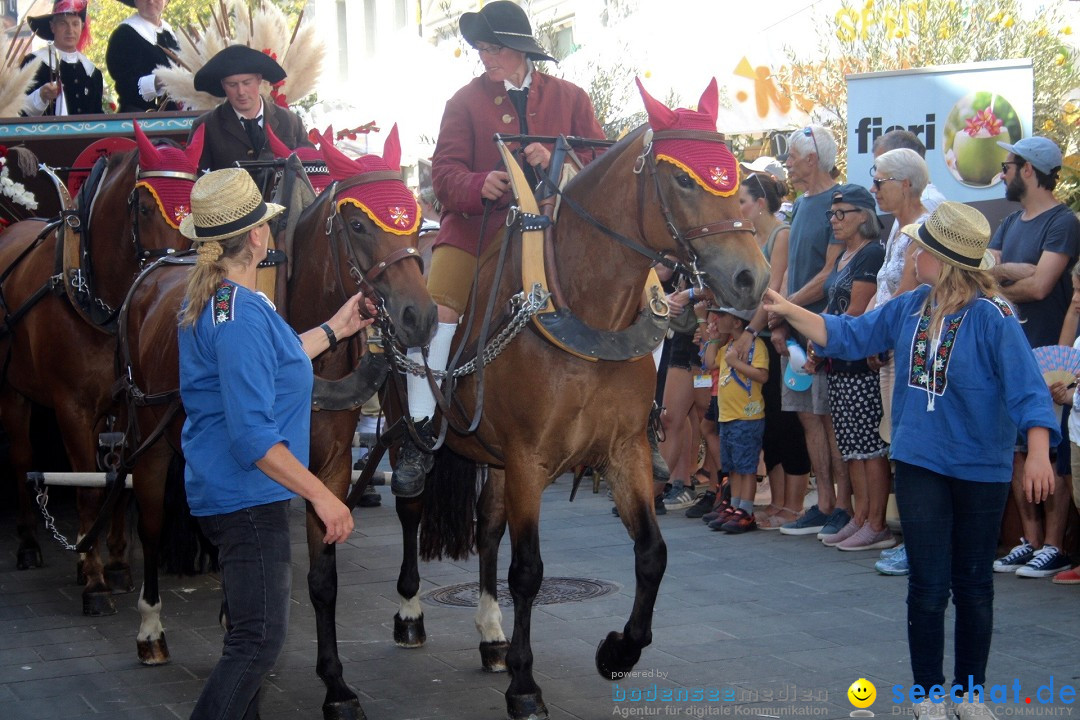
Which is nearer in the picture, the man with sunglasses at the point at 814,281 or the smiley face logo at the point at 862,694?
the smiley face logo at the point at 862,694

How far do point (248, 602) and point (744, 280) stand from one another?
6.79ft

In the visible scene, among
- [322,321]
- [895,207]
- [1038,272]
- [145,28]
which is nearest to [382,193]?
[322,321]

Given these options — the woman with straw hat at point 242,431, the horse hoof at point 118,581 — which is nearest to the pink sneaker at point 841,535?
the horse hoof at point 118,581

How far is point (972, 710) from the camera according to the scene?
4516 mm

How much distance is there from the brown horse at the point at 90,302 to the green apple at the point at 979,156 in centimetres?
529

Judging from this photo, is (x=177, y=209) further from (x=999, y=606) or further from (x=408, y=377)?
(x=999, y=606)

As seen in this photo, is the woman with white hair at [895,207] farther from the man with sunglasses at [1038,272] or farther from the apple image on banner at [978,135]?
the apple image on banner at [978,135]

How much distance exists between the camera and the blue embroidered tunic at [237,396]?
3840mm

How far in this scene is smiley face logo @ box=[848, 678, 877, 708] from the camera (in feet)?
16.4

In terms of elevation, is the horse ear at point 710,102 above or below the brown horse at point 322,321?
above

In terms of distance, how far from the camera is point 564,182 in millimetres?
5738

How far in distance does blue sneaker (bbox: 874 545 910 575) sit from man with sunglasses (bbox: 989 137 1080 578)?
495mm

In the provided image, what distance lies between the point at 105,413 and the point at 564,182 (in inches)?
130

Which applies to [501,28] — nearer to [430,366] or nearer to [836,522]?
[430,366]
